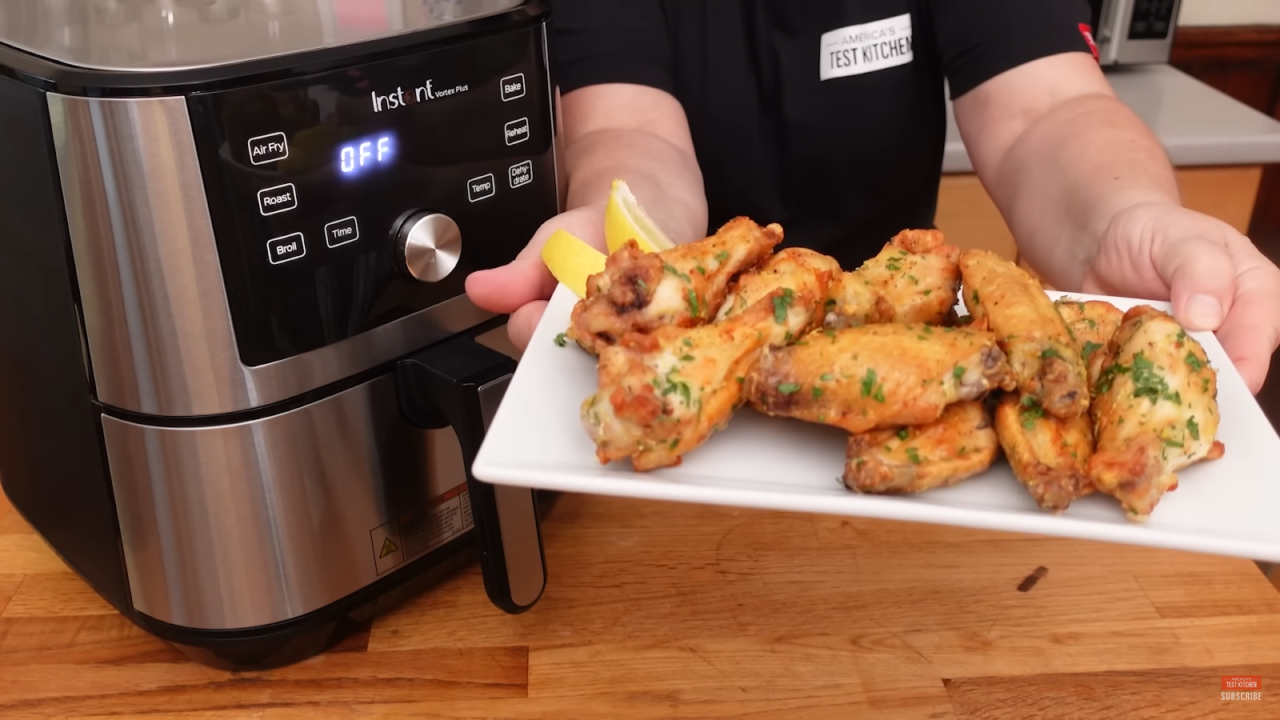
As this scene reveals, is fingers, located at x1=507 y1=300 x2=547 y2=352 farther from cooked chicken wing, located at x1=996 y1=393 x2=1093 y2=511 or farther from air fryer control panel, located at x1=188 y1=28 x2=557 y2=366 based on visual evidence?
cooked chicken wing, located at x1=996 y1=393 x2=1093 y2=511

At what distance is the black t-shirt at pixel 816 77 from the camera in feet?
3.84

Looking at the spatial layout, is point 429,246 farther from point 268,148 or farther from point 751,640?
point 751,640

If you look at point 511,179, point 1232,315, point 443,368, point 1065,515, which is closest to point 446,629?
point 443,368

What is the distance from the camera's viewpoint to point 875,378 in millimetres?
618

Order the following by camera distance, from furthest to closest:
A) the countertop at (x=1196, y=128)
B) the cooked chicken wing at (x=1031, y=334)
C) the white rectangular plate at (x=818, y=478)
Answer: the countertop at (x=1196, y=128) → the cooked chicken wing at (x=1031, y=334) → the white rectangular plate at (x=818, y=478)

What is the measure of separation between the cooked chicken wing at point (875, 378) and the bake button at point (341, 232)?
288mm

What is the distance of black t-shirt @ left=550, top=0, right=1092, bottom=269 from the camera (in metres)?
1.17

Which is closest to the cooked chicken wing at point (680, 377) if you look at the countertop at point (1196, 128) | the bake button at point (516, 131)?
the bake button at point (516, 131)

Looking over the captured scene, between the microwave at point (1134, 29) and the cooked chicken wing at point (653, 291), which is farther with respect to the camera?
the microwave at point (1134, 29)

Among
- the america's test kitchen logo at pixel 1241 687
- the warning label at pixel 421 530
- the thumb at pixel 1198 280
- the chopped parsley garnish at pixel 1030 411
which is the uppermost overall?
the thumb at pixel 1198 280

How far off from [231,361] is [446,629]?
0.29 metres

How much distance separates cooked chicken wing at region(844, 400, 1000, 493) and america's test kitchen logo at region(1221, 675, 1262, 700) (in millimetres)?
308

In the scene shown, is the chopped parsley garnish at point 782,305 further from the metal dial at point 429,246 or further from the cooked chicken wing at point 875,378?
the metal dial at point 429,246

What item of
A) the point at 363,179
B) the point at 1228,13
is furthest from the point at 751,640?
the point at 1228,13
